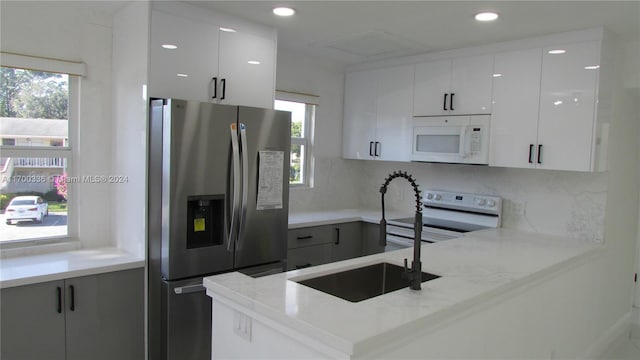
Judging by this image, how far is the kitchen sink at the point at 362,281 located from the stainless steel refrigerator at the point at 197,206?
86 centimetres

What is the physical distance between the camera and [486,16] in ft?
9.04

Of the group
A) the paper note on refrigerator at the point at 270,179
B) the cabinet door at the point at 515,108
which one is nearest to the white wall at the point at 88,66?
the paper note on refrigerator at the point at 270,179

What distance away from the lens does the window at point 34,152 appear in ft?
8.83

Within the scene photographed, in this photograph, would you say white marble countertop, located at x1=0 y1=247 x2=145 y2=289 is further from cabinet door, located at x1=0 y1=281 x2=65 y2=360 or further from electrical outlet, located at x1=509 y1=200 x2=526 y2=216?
electrical outlet, located at x1=509 y1=200 x2=526 y2=216

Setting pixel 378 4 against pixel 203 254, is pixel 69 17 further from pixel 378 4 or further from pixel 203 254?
pixel 378 4

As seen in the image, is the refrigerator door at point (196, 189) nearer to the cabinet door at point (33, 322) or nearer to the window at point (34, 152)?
the cabinet door at point (33, 322)

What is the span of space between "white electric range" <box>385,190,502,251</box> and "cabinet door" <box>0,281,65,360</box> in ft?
7.93

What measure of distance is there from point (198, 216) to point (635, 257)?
12.1 feet

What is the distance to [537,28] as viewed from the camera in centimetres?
300

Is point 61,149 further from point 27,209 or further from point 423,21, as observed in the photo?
point 423,21

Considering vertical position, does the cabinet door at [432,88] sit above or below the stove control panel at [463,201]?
above

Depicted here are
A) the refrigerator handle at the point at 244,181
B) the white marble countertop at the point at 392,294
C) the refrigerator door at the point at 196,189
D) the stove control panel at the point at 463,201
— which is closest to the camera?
the white marble countertop at the point at 392,294

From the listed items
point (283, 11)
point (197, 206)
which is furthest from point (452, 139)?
point (197, 206)

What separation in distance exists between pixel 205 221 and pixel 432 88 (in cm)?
217
